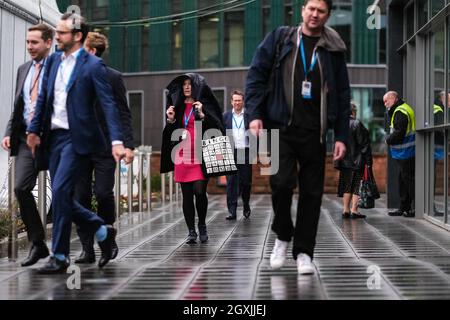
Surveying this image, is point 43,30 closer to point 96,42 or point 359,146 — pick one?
point 96,42

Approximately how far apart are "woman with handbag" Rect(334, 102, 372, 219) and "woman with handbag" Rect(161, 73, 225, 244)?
432 centimetres

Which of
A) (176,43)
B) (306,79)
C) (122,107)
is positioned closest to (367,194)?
(122,107)

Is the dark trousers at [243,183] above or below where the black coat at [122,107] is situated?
below

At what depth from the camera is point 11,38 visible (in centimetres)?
1044

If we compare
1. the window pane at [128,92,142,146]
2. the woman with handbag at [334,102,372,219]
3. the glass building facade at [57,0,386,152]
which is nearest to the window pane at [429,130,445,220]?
the woman with handbag at [334,102,372,219]

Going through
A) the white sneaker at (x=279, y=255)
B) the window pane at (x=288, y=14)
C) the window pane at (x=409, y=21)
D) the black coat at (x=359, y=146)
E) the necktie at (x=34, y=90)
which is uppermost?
the window pane at (x=288, y=14)

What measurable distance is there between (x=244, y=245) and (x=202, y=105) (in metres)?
1.53

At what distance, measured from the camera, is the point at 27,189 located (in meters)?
7.48

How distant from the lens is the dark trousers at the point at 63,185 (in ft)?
22.8

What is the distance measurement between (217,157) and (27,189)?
2.90 metres

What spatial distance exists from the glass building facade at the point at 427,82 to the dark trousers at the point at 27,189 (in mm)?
5597

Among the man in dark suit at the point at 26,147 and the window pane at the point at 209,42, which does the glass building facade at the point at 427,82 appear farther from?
the window pane at the point at 209,42

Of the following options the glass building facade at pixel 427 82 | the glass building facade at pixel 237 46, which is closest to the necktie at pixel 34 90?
the glass building facade at pixel 427 82
